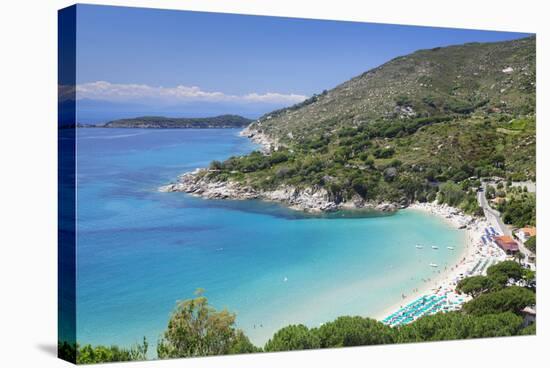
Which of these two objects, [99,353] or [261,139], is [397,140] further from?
[99,353]

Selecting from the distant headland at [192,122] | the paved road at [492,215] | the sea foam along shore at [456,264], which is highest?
the distant headland at [192,122]

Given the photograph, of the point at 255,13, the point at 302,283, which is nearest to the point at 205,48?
the point at 255,13

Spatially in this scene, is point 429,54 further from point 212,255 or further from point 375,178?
point 212,255

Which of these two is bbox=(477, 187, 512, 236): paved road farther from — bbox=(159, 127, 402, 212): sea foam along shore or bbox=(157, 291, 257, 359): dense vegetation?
bbox=(157, 291, 257, 359): dense vegetation

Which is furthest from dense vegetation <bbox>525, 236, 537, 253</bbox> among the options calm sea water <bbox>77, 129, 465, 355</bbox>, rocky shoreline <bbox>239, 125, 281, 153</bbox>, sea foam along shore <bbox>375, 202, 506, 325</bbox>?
rocky shoreline <bbox>239, 125, 281, 153</bbox>

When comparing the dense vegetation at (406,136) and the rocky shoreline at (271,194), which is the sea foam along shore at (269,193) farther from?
the dense vegetation at (406,136)

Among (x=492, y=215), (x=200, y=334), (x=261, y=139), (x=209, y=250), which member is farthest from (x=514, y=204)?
(x=200, y=334)

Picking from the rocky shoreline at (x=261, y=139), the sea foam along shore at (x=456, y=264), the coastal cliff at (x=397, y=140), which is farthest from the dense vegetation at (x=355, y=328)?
the rocky shoreline at (x=261, y=139)
